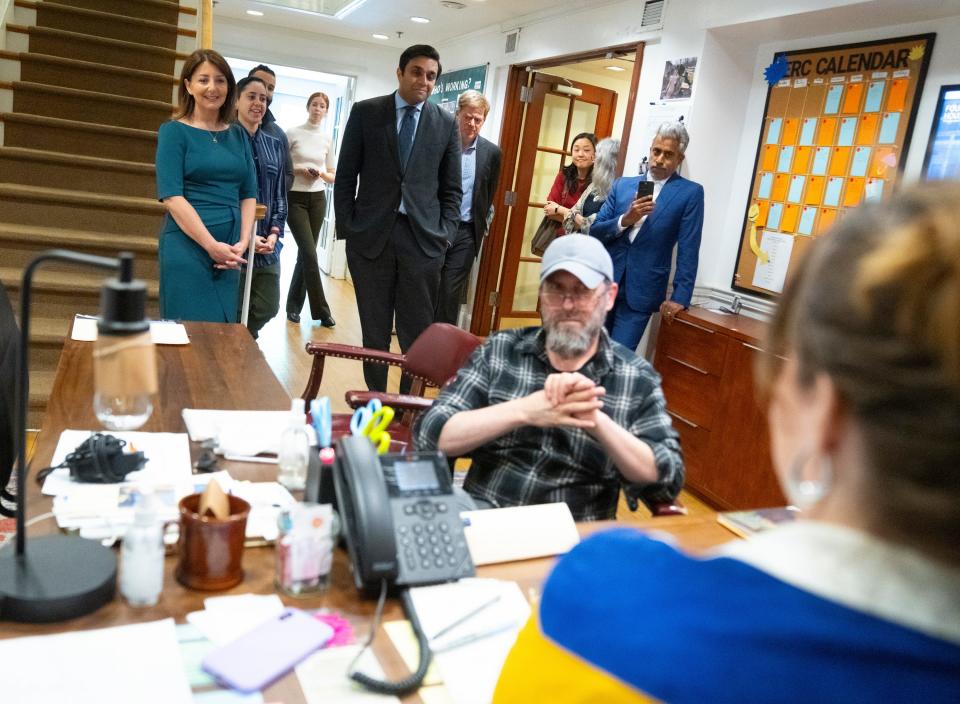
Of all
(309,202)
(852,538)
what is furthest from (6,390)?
(309,202)

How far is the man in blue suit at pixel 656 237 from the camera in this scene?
3.91 meters

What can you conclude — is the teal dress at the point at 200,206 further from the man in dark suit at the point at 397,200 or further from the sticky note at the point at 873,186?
the sticky note at the point at 873,186

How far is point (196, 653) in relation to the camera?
964 mm

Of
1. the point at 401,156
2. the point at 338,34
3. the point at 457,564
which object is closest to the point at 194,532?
the point at 457,564

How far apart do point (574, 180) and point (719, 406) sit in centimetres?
238

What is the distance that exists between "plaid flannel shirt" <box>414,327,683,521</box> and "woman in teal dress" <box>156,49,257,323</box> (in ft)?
5.25

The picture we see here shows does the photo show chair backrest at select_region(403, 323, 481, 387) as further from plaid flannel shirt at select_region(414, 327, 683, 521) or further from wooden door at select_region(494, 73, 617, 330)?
wooden door at select_region(494, 73, 617, 330)

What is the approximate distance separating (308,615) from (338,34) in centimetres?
774

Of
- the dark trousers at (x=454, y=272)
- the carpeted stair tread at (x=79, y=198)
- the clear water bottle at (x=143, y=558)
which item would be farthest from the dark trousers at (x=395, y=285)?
the clear water bottle at (x=143, y=558)

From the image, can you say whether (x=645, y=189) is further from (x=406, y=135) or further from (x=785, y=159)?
(x=406, y=135)

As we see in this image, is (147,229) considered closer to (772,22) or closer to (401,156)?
(401,156)

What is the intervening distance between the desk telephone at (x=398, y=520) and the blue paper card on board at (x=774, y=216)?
3.23 metres

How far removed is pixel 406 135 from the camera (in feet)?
11.8

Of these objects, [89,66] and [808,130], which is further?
[89,66]
